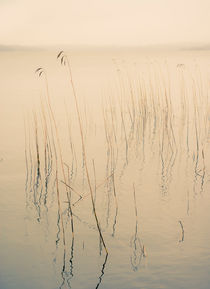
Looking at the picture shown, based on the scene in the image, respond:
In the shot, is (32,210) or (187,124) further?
(187,124)

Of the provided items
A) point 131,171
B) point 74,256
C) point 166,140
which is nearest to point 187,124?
point 166,140

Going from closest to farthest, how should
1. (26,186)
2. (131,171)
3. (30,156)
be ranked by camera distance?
(26,186) < (131,171) < (30,156)

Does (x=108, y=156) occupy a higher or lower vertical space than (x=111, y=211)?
higher

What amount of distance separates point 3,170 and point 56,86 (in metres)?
5.69

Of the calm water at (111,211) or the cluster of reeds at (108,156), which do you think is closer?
the calm water at (111,211)

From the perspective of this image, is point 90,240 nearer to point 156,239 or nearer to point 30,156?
point 156,239

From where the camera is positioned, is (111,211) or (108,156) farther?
(108,156)

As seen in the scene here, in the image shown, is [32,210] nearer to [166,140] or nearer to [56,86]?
[166,140]

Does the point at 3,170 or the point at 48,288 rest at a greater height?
the point at 3,170

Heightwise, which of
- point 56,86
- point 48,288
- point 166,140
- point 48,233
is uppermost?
point 56,86

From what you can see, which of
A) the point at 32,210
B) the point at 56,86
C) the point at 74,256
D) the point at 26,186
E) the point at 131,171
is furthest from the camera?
the point at 56,86

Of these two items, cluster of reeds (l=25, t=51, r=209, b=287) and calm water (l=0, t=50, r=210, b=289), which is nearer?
calm water (l=0, t=50, r=210, b=289)

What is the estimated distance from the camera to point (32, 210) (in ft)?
8.50

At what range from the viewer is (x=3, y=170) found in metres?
3.41
